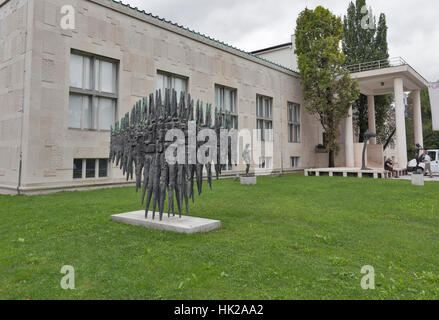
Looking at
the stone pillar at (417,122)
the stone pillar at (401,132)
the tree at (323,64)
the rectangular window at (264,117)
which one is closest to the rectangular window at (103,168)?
the rectangular window at (264,117)

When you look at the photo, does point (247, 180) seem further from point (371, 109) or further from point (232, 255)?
point (371, 109)

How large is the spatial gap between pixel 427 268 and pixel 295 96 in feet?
78.2

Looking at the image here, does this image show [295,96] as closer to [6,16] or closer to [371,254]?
[6,16]

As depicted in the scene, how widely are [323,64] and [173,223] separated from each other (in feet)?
78.0

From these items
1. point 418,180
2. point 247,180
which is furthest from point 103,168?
point 418,180

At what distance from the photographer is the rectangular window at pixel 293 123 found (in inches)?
1037

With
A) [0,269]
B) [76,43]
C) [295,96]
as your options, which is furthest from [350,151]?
[0,269]

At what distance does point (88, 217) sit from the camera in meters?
7.48

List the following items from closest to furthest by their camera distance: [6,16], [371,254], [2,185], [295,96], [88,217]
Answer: [371,254]
[88,217]
[2,185]
[6,16]
[295,96]

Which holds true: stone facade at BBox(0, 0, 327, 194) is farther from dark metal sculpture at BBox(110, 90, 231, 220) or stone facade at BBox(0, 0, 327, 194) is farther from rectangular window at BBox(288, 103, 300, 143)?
rectangular window at BBox(288, 103, 300, 143)

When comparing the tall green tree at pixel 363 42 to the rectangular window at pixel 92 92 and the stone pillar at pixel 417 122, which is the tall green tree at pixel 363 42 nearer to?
the stone pillar at pixel 417 122

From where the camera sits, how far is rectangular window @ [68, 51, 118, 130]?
1358 centimetres

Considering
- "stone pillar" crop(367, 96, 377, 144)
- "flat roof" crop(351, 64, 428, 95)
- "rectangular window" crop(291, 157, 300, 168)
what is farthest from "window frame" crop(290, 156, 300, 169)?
"stone pillar" crop(367, 96, 377, 144)

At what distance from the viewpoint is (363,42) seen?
103 ft
